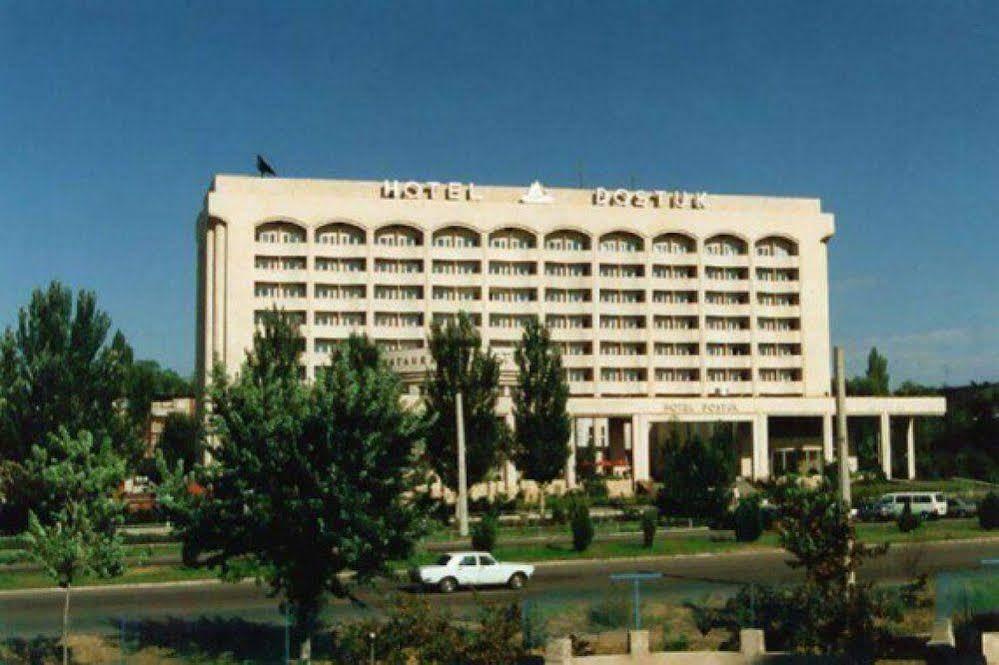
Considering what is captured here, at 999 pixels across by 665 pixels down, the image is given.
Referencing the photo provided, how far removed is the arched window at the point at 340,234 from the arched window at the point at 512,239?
483 inches

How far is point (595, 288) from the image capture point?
102 m

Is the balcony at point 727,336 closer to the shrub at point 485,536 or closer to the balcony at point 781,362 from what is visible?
the balcony at point 781,362

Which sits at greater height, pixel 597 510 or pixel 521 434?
pixel 521 434

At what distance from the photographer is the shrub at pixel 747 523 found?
43.8 metres

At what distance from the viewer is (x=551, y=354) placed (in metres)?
62.5

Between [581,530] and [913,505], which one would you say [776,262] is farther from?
[581,530]

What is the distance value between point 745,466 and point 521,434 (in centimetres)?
4133

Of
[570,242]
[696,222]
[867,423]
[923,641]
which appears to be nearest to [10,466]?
[923,641]

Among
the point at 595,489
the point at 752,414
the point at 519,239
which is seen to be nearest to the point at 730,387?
the point at 752,414

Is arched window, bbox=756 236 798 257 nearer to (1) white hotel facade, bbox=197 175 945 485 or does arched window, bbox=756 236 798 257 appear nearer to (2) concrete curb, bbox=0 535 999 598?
(1) white hotel facade, bbox=197 175 945 485

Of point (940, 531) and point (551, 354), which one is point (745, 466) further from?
point (940, 531)

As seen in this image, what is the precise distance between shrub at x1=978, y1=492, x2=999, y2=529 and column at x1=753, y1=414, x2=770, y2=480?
39902mm

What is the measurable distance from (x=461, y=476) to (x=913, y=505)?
2358cm

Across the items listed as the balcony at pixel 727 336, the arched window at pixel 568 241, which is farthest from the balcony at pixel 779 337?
the arched window at pixel 568 241
